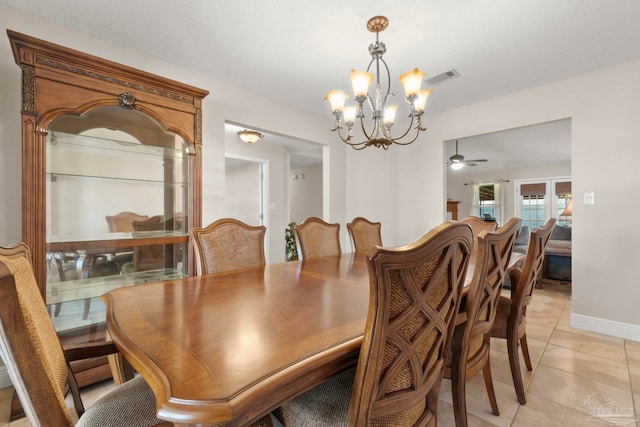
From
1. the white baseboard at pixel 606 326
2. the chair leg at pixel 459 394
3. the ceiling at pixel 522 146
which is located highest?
the ceiling at pixel 522 146

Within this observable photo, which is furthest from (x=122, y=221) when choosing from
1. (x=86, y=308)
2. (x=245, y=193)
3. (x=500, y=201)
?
(x=500, y=201)

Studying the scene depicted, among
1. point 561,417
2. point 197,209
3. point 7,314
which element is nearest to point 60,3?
point 197,209

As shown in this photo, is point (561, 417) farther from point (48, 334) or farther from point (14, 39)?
point (14, 39)

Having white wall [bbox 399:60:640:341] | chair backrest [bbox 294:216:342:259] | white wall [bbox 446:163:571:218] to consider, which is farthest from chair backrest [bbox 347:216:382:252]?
white wall [bbox 446:163:571:218]

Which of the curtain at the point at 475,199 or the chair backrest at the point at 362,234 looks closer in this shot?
the chair backrest at the point at 362,234

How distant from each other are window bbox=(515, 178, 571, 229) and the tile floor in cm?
528

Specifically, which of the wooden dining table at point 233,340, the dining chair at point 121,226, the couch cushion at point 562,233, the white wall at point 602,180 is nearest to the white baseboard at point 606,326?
the white wall at point 602,180

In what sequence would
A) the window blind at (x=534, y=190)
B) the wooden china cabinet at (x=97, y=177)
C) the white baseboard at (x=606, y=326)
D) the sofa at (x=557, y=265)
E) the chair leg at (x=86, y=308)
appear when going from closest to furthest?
the wooden china cabinet at (x=97, y=177), the chair leg at (x=86, y=308), the white baseboard at (x=606, y=326), the sofa at (x=557, y=265), the window blind at (x=534, y=190)

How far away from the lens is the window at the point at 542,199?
684cm

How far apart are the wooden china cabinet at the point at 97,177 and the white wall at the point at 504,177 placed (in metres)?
7.49

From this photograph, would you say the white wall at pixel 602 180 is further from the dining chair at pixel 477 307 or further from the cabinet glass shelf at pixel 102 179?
the cabinet glass shelf at pixel 102 179

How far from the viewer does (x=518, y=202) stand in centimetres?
760

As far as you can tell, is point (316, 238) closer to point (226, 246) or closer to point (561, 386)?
point (226, 246)

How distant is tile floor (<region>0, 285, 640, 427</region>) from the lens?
150 cm
